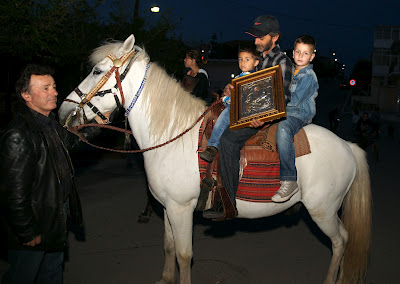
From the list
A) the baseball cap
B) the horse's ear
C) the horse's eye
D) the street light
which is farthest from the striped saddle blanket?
the street light

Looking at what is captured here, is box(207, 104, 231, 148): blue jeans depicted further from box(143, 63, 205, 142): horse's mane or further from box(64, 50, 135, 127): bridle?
box(64, 50, 135, 127): bridle

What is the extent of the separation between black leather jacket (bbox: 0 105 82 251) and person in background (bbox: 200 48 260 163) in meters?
1.28

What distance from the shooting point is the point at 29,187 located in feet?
7.57

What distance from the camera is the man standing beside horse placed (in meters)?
2.96

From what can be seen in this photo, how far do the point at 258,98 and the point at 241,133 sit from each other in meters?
0.40

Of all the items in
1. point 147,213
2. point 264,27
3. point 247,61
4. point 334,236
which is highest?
point 264,27

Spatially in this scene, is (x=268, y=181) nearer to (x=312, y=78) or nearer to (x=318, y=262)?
(x=312, y=78)

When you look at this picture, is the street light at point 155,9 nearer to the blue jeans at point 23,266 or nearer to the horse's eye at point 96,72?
the horse's eye at point 96,72


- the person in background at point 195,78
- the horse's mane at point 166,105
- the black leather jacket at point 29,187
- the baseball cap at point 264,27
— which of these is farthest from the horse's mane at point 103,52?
the person in background at point 195,78

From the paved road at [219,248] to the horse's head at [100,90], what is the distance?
194 centimetres

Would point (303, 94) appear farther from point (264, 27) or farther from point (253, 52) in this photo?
point (264, 27)

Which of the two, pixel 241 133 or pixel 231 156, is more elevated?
pixel 241 133

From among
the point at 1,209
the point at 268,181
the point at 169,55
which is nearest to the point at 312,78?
the point at 268,181

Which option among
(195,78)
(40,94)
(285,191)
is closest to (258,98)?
(285,191)
